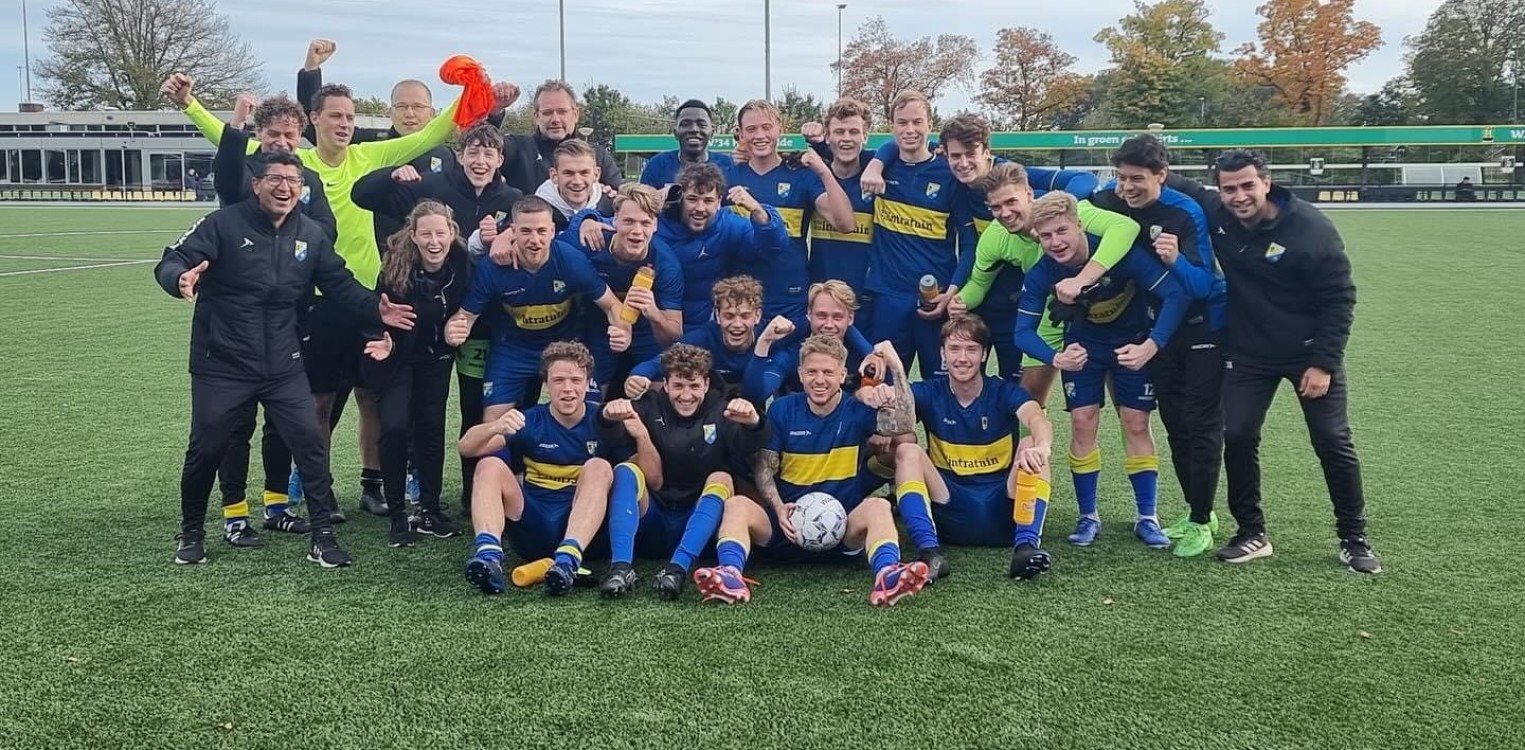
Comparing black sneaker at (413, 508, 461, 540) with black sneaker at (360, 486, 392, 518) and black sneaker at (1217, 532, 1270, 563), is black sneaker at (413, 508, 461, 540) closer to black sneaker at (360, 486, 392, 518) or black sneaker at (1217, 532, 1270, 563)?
black sneaker at (360, 486, 392, 518)

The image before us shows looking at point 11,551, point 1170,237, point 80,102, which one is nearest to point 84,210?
point 80,102

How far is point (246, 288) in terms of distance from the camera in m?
4.67

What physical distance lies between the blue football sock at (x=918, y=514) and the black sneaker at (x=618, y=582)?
1.09m

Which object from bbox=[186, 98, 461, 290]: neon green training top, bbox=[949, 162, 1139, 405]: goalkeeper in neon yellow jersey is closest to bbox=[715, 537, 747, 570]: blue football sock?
bbox=[949, 162, 1139, 405]: goalkeeper in neon yellow jersey

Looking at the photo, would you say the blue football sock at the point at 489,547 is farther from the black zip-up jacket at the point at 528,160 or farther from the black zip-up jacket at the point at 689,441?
the black zip-up jacket at the point at 528,160

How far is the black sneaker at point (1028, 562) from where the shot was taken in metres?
4.46

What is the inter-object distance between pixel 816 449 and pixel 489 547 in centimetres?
134

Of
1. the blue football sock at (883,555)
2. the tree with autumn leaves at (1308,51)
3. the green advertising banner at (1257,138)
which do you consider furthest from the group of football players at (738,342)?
the tree with autumn leaves at (1308,51)

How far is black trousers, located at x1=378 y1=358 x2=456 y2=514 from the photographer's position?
5.13 m

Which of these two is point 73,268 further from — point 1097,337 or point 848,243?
point 1097,337

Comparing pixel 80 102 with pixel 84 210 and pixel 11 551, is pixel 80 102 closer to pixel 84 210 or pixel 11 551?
pixel 84 210

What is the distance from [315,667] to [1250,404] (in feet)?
11.9

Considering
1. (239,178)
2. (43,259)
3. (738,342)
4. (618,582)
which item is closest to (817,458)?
(738,342)

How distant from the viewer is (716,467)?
15.4ft
